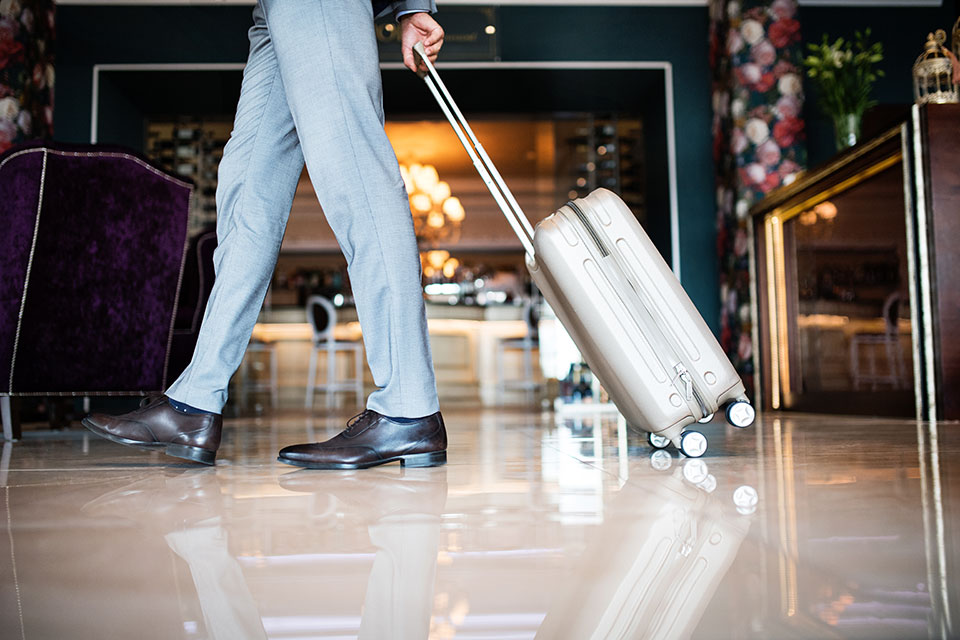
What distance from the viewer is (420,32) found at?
55.1 inches

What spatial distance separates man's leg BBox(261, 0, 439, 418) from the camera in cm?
121

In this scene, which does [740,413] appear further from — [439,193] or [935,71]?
[439,193]

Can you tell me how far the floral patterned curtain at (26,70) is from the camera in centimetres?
419

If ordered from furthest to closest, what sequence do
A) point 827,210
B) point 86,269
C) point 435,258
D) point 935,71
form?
point 435,258
point 827,210
point 935,71
point 86,269

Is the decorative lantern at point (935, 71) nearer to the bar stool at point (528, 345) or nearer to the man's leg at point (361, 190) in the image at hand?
the man's leg at point (361, 190)

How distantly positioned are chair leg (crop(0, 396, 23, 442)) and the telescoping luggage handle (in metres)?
1.55

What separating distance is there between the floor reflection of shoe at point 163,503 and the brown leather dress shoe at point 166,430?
14 cm

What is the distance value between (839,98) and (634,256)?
2686mm

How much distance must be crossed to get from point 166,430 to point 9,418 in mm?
1286

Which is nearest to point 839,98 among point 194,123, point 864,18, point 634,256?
point 864,18

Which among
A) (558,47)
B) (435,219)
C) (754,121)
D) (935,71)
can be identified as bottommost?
(935,71)

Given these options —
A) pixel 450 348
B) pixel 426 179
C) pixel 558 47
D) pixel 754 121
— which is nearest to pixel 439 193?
pixel 426 179

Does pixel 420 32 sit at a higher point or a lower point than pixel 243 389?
higher

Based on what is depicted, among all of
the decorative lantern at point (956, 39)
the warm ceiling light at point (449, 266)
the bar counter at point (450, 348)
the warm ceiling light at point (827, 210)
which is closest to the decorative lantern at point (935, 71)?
the decorative lantern at point (956, 39)
